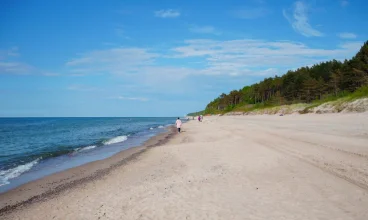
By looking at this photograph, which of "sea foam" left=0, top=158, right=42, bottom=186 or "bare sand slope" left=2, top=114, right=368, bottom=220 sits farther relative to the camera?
"sea foam" left=0, top=158, right=42, bottom=186

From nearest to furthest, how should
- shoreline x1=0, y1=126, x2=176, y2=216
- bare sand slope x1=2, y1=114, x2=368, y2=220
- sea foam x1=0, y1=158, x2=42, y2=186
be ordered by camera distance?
bare sand slope x1=2, y1=114, x2=368, y2=220, shoreline x1=0, y1=126, x2=176, y2=216, sea foam x1=0, y1=158, x2=42, y2=186

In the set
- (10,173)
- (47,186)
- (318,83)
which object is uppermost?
(318,83)

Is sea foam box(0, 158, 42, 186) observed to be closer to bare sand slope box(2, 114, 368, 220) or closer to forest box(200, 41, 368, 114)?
bare sand slope box(2, 114, 368, 220)

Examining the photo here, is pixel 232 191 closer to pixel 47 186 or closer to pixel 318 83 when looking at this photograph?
pixel 47 186

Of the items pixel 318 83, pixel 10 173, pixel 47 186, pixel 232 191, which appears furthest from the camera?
pixel 318 83

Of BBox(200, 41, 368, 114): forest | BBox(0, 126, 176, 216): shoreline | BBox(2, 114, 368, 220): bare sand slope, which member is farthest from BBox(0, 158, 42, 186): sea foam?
BBox(200, 41, 368, 114): forest

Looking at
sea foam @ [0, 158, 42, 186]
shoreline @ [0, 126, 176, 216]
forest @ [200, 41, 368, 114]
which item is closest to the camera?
shoreline @ [0, 126, 176, 216]

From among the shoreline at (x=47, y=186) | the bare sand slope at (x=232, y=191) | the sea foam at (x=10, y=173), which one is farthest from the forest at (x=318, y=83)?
the sea foam at (x=10, y=173)

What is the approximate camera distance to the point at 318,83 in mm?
69625

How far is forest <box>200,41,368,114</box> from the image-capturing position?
2269 inches

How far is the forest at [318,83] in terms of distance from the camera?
57625 mm

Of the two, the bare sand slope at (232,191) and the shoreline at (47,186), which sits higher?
the bare sand slope at (232,191)

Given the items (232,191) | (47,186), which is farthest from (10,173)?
(232,191)

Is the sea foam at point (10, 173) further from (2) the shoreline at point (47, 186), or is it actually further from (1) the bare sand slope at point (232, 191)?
(1) the bare sand slope at point (232, 191)
